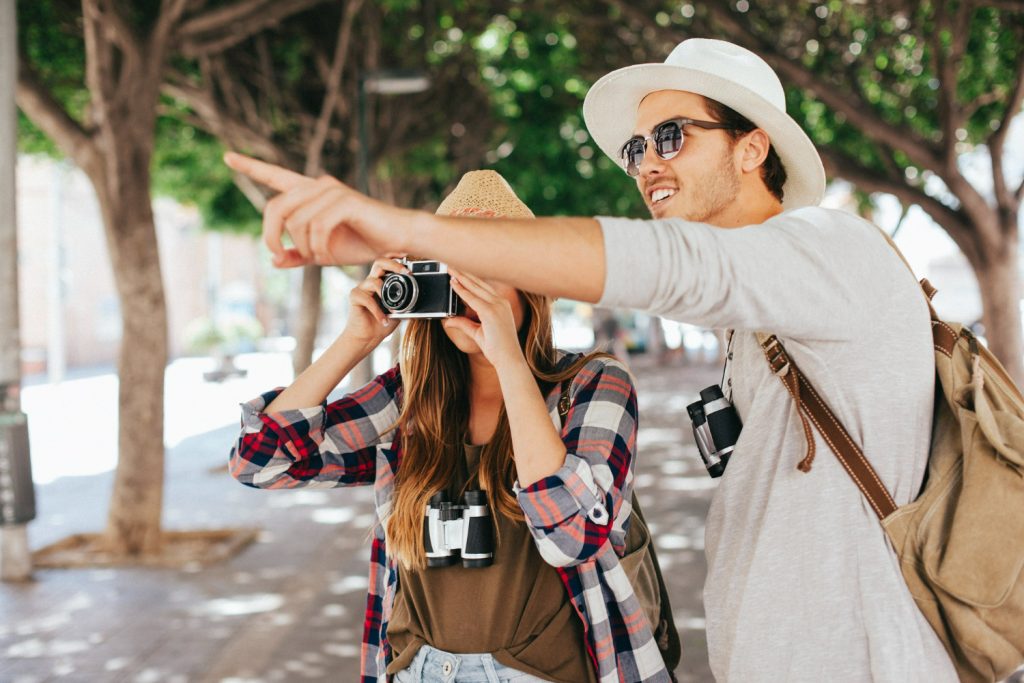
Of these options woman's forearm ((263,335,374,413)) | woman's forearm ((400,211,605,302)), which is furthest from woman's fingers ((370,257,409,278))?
woman's forearm ((400,211,605,302))

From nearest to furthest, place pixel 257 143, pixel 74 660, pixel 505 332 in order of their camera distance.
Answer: pixel 505 332 < pixel 74 660 < pixel 257 143

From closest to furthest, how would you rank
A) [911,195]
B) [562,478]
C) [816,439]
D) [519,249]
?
[519,249] < [816,439] < [562,478] < [911,195]

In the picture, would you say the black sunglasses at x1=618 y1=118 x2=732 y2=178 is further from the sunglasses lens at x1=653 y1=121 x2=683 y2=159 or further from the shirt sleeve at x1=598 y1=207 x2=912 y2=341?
the shirt sleeve at x1=598 y1=207 x2=912 y2=341

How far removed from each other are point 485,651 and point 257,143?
411 inches

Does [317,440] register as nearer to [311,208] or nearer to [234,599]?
[311,208]

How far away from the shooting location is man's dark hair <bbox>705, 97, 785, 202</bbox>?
6.20 ft

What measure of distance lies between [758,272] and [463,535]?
3.25ft

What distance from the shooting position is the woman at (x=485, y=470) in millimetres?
1866

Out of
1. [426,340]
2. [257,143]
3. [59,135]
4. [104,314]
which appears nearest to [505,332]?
[426,340]

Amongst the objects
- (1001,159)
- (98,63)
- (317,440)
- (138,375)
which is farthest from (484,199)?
(1001,159)

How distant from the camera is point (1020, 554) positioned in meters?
1.42

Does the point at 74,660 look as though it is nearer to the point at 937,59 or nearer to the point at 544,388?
the point at 544,388

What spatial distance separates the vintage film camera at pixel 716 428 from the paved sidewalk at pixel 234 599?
3.26 m

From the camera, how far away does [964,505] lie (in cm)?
147
